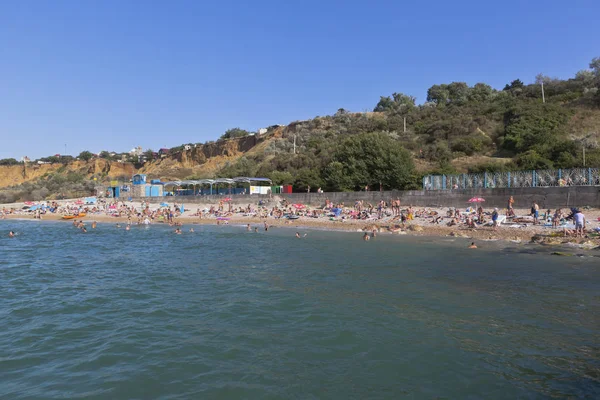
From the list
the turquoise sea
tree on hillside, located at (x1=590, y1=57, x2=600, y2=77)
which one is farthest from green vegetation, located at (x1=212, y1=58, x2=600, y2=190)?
the turquoise sea

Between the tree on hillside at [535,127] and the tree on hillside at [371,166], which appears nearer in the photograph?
the tree on hillside at [371,166]

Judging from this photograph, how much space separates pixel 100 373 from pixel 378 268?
9497 millimetres

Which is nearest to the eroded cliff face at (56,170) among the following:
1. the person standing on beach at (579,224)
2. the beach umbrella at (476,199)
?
the beach umbrella at (476,199)

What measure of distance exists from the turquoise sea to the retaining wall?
988 centimetres

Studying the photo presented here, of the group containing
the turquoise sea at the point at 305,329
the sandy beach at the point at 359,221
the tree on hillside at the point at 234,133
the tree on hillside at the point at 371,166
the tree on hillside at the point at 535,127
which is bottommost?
the turquoise sea at the point at 305,329

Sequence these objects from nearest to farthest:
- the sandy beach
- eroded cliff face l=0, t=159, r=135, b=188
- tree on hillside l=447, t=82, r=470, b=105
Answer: the sandy beach
tree on hillside l=447, t=82, r=470, b=105
eroded cliff face l=0, t=159, r=135, b=188

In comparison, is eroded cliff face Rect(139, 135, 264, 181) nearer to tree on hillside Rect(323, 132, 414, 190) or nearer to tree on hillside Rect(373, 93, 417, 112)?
tree on hillside Rect(373, 93, 417, 112)

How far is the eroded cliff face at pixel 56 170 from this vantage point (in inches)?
3484

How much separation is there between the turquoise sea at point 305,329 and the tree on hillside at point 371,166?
67.5ft

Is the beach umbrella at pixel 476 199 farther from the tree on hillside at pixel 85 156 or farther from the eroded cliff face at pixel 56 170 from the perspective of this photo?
the tree on hillside at pixel 85 156

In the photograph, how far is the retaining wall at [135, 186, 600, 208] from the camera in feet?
74.1

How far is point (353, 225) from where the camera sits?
90.1ft

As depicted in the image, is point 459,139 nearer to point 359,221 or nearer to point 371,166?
point 371,166

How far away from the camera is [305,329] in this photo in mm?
7672
